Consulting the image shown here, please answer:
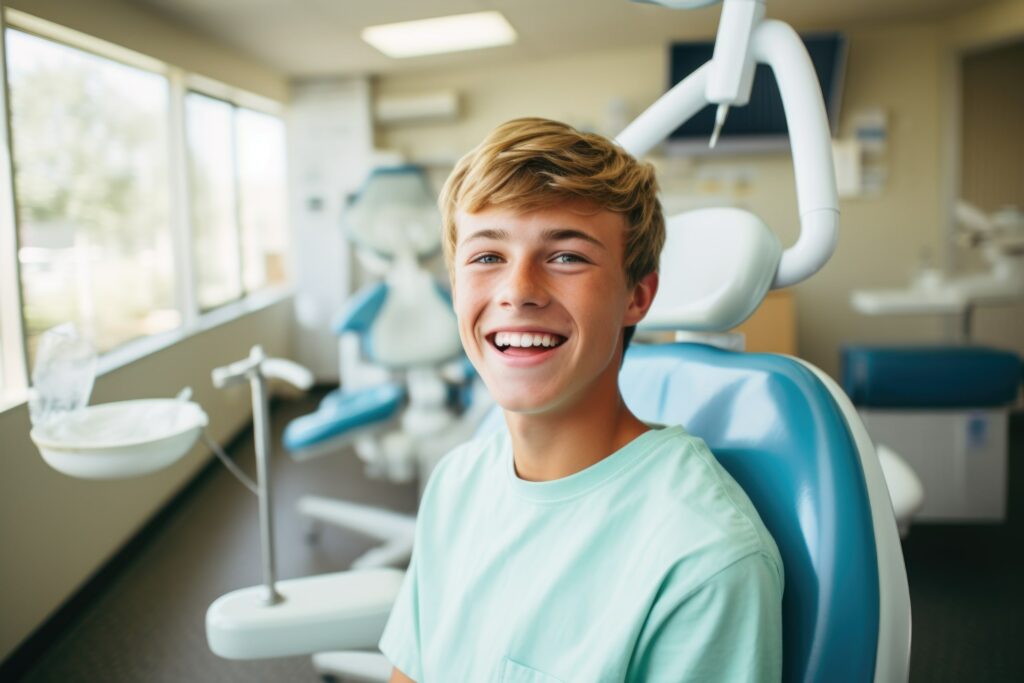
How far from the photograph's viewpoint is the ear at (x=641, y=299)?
0.94m

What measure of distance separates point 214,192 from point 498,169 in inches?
150

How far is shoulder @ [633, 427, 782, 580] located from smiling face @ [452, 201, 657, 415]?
116 millimetres

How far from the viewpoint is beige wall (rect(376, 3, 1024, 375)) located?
178 inches

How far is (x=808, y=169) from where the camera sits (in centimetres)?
98

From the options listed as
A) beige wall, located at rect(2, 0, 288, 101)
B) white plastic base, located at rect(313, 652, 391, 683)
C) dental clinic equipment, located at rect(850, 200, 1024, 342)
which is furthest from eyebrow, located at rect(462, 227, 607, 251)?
dental clinic equipment, located at rect(850, 200, 1024, 342)

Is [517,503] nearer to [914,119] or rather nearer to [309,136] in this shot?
[914,119]

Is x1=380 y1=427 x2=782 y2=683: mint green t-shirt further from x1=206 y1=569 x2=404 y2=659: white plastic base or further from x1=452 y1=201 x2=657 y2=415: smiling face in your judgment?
x1=206 y1=569 x2=404 y2=659: white plastic base

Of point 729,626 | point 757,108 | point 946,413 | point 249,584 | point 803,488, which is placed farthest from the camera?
point 757,108

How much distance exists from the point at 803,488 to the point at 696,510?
123 mm

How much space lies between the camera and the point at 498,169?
86cm

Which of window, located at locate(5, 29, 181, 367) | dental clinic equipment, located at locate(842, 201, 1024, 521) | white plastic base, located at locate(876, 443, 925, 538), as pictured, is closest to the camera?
white plastic base, located at locate(876, 443, 925, 538)

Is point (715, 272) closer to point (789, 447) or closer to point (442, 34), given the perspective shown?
point (789, 447)

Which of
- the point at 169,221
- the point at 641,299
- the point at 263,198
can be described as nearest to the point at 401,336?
the point at 169,221

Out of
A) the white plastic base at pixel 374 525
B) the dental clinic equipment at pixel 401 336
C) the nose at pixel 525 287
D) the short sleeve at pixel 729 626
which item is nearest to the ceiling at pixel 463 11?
the dental clinic equipment at pixel 401 336
